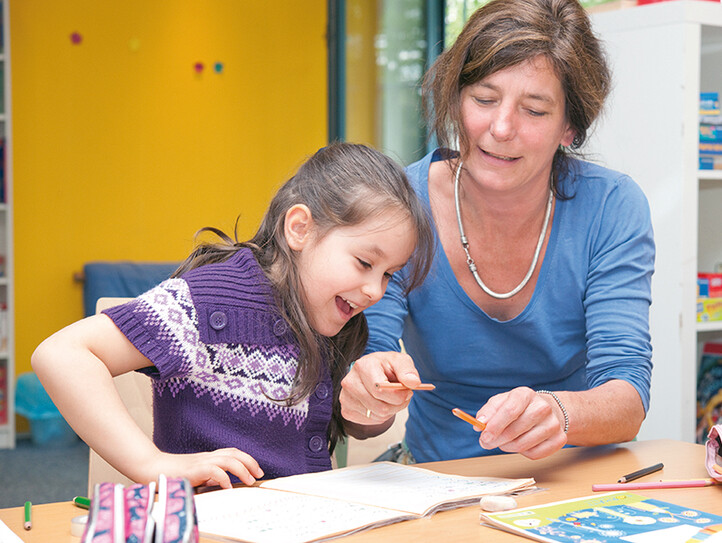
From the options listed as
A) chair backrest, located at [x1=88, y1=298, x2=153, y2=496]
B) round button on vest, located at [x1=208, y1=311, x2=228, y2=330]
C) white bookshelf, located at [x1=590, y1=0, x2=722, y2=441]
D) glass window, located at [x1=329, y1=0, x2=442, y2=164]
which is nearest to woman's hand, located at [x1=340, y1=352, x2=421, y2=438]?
round button on vest, located at [x1=208, y1=311, x2=228, y2=330]

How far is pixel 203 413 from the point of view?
1.13 meters

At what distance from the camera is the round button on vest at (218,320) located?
43.1 inches

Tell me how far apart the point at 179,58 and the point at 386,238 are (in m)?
3.60

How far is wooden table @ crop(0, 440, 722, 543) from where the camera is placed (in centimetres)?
79

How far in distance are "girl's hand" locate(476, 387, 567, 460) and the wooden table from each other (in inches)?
1.8

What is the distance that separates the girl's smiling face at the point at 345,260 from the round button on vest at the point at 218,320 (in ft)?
0.46

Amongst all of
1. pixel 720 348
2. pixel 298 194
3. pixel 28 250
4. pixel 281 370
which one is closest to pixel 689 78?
pixel 720 348

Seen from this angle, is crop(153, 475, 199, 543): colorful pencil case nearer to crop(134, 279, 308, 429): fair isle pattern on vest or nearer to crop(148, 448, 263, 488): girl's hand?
crop(148, 448, 263, 488): girl's hand

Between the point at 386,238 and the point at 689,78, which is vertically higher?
the point at 689,78

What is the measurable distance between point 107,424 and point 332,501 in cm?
28

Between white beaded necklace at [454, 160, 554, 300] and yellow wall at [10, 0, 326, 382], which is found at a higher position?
yellow wall at [10, 0, 326, 382]

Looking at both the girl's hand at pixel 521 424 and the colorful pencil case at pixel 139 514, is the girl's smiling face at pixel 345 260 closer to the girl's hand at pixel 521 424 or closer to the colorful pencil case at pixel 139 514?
the girl's hand at pixel 521 424

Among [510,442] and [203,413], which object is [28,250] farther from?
[510,442]

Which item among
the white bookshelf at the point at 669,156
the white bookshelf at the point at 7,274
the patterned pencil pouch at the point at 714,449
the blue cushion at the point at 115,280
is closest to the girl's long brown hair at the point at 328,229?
the patterned pencil pouch at the point at 714,449
